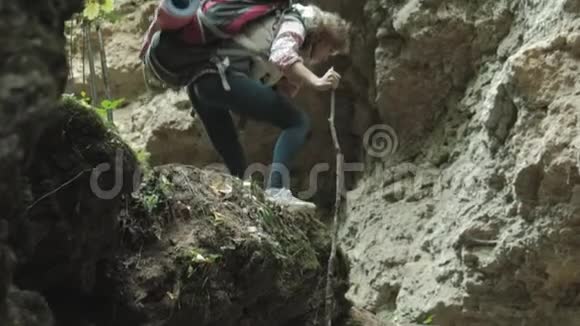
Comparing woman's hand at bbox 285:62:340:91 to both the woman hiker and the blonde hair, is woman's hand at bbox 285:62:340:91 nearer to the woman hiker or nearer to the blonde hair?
the woman hiker

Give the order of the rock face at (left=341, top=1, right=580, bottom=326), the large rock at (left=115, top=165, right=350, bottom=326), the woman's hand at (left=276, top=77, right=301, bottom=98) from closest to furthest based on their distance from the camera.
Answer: the large rock at (left=115, top=165, right=350, bottom=326), the woman's hand at (left=276, top=77, right=301, bottom=98), the rock face at (left=341, top=1, right=580, bottom=326)

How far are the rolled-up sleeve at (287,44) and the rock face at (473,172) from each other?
48.5 inches

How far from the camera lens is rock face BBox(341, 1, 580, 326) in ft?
13.2

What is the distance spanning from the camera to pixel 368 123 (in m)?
5.84

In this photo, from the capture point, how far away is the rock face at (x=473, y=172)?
13.2 feet

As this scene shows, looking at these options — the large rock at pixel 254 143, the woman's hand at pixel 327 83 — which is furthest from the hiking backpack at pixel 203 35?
the large rock at pixel 254 143

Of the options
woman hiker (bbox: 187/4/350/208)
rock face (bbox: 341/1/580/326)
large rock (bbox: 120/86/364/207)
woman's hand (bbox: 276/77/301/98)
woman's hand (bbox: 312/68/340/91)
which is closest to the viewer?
woman's hand (bbox: 312/68/340/91)

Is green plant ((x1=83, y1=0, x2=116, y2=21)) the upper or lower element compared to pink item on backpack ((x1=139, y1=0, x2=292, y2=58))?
upper

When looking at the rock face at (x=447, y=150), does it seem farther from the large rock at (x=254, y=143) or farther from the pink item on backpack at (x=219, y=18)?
the pink item on backpack at (x=219, y=18)

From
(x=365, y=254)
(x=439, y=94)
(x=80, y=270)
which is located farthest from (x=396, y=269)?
(x=80, y=270)

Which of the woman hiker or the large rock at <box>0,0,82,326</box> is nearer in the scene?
the large rock at <box>0,0,82,326</box>

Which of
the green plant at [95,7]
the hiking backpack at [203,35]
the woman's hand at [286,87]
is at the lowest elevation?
the woman's hand at [286,87]

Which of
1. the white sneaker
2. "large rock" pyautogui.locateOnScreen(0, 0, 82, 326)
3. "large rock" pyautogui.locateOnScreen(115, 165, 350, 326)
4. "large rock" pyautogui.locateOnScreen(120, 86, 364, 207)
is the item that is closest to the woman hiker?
the white sneaker

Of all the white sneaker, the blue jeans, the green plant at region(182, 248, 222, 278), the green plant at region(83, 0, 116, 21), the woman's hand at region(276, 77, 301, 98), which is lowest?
the green plant at region(182, 248, 222, 278)
